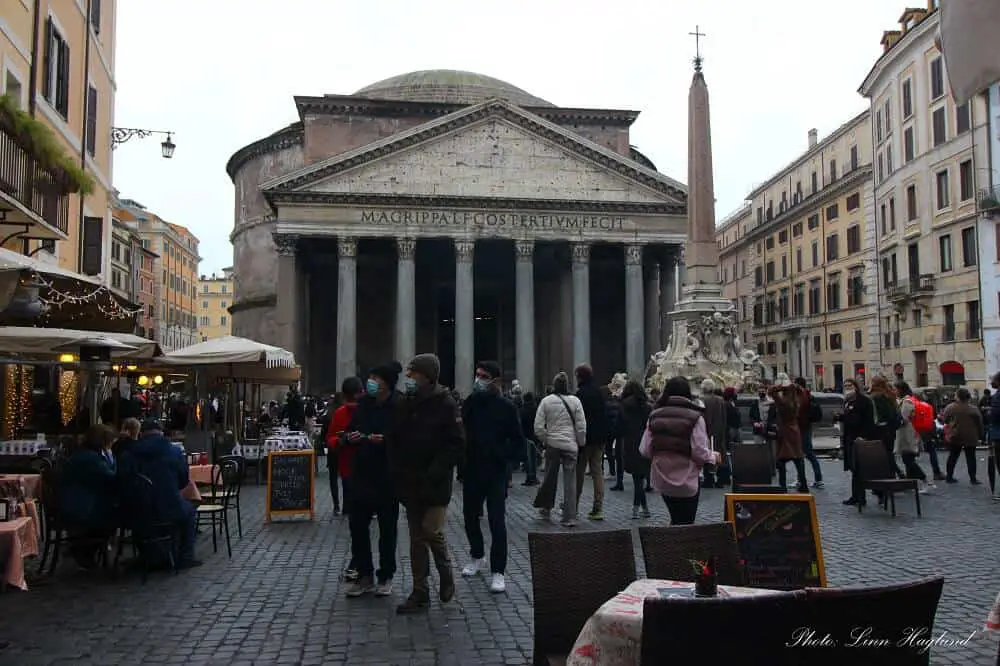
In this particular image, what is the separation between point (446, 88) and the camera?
44062mm

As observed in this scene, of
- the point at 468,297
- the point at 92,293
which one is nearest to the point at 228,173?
the point at 468,297

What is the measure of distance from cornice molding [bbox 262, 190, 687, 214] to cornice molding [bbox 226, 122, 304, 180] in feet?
43.2

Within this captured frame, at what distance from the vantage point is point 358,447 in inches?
238

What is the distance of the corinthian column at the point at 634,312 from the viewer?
3222cm

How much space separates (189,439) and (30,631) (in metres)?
7.76

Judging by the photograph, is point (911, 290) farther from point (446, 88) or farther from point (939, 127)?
point (446, 88)

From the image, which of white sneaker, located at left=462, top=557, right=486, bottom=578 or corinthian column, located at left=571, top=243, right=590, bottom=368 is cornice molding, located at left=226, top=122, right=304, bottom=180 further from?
white sneaker, located at left=462, top=557, right=486, bottom=578

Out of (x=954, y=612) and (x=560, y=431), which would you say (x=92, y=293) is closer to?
(x=560, y=431)

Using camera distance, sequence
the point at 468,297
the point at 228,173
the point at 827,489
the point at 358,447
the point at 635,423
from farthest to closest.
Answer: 1. the point at 228,173
2. the point at 468,297
3. the point at 827,489
4. the point at 635,423
5. the point at 358,447

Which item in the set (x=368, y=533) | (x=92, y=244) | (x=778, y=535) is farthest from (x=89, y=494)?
(x=92, y=244)

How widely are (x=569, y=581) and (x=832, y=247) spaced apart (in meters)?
41.8

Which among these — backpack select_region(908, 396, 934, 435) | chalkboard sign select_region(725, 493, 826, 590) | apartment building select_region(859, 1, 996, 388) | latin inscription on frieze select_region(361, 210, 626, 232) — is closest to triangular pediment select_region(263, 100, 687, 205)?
latin inscription on frieze select_region(361, 210, 626, 232)

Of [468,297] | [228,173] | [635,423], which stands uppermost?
[228,173]

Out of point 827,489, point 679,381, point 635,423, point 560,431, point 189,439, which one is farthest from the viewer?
point 189,439
